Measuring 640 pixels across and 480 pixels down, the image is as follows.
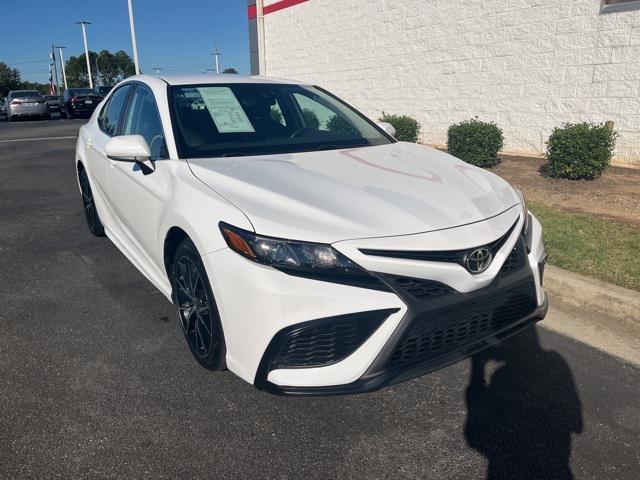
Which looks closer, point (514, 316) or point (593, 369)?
point (514, 316)

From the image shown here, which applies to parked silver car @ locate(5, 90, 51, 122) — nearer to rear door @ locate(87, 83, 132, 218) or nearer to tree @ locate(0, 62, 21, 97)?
rear door @ locate(87, 83, 132, 218)

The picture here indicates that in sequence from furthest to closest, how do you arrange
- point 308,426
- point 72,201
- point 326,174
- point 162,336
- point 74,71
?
point 74,71 < point 72,201 < point 162,336 < point 326,174 < point 308,426

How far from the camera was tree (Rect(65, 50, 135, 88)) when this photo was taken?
338 ft

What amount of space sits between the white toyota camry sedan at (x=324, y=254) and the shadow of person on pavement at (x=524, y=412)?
1.33ft

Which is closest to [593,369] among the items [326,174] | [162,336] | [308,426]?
[308,426]

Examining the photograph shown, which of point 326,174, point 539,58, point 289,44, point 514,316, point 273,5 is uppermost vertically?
point 273,5

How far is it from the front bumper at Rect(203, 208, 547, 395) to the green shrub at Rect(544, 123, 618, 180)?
4876 millimetres

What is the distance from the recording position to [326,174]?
2654mm

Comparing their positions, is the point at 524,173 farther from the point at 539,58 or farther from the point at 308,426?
the point at 308,426

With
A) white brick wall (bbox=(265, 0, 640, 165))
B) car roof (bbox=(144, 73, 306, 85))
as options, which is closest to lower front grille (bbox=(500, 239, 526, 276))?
car roof (bbox=(144, 73, 306, 85))

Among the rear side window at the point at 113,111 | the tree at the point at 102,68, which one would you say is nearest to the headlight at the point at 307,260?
the rear side window at the point at 113,111

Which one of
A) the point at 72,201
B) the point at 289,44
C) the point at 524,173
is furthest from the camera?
the point at 289,44

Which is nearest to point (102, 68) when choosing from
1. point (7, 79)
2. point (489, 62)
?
point (7, 79)

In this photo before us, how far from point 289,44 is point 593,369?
14.7m
